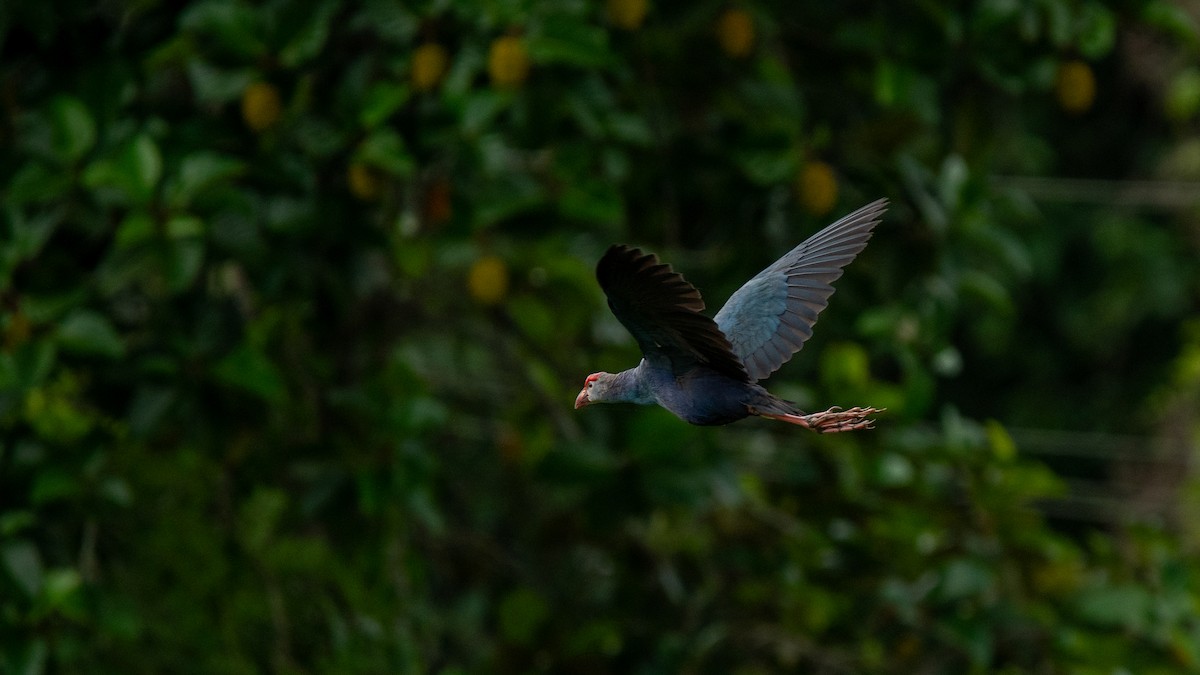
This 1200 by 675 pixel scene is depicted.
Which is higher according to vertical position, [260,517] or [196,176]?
[196,176]

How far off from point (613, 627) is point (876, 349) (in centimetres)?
86

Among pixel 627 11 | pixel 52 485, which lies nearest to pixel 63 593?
pixel 52 485

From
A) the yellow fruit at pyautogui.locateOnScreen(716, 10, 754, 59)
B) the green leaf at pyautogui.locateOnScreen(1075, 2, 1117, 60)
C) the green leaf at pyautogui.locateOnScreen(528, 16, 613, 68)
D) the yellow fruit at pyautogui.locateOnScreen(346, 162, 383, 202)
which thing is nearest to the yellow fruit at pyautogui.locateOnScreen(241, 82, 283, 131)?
the yellow fruit at pyautogui.locateOnScreen(346, 162, 383, 202)

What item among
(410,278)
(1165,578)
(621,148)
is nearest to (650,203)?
(621,148)

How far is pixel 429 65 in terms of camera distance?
3.21m

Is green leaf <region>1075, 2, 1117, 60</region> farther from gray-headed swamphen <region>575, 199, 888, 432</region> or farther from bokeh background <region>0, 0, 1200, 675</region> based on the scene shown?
gray-headed swamphen <region>575, 199, 888, 432</region>

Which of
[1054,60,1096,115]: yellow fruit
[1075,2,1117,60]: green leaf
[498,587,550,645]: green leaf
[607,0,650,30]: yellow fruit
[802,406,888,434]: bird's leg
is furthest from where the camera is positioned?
[498,587,550,645]: green leaf

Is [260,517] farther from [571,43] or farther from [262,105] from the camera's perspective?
[571,43]

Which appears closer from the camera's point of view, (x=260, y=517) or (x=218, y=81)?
(x=218, y=81)

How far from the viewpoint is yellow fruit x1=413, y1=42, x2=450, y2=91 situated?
10.5 feet

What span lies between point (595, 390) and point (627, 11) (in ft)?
5.28

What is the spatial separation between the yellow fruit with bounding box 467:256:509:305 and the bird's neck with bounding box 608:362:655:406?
1.69m

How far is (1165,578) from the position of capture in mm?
3844

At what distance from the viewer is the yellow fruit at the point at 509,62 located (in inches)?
121
